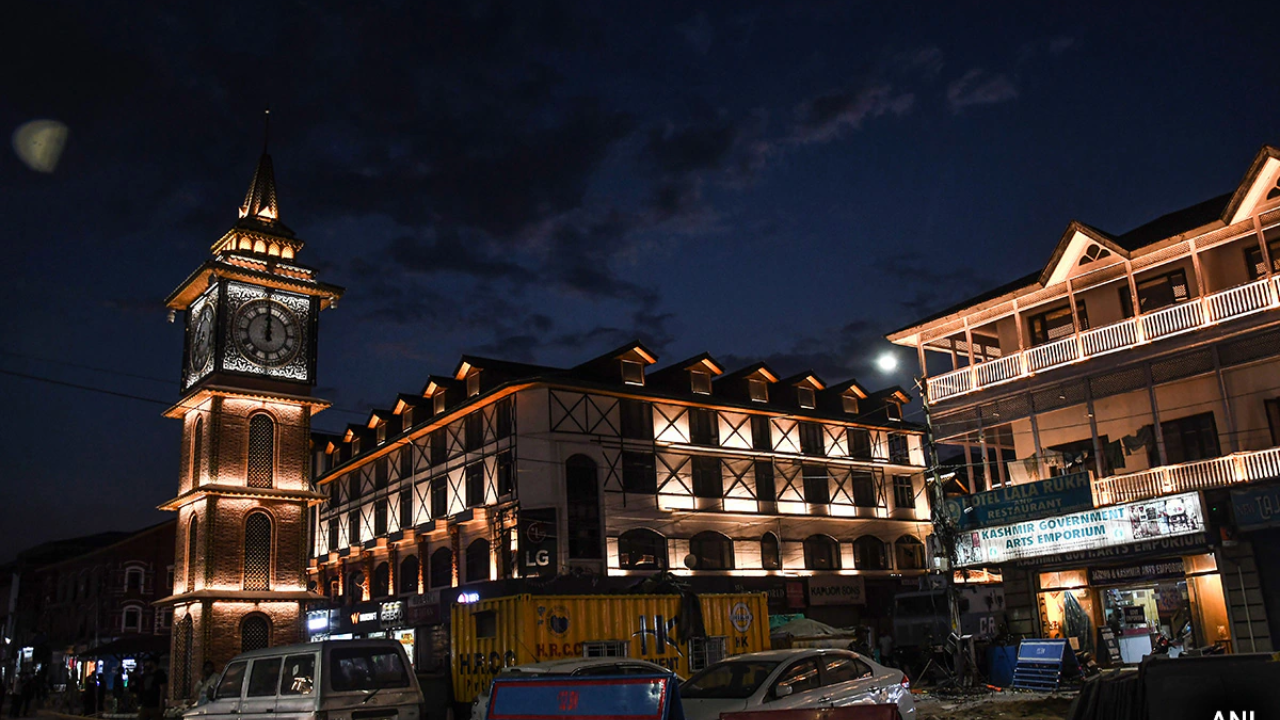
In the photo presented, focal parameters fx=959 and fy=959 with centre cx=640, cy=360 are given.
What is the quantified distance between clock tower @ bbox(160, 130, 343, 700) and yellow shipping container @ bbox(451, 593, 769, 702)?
12352 mm

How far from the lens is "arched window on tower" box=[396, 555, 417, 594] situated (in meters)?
46.0

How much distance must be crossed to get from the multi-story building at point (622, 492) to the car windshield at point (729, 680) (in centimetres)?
2413

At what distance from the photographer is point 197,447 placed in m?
30.6

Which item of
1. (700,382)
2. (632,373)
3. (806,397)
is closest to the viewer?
(632,373)

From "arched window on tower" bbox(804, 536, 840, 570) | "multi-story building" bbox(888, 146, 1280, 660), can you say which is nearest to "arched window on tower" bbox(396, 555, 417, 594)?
"arched window on tower" bbox(804, 536, 840, 570)

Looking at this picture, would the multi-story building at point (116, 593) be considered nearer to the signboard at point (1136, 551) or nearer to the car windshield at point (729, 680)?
the signboard at point (1136, 551)

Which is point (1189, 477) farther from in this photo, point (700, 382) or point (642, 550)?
point (700, 382)

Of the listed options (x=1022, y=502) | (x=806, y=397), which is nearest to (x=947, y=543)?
(x=1022, y=502)

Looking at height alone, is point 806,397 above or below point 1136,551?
above

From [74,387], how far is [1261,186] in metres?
30.1

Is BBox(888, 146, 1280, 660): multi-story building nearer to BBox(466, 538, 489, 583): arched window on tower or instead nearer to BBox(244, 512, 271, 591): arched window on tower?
BBox(466, 538, 489, 583): arched window on tower

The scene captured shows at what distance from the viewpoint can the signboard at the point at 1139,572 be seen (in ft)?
79.9

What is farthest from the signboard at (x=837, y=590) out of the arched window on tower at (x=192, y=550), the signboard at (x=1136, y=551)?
the arched window on tower at (x=192, y=550)

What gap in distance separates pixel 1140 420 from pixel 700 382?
21.8 metres
